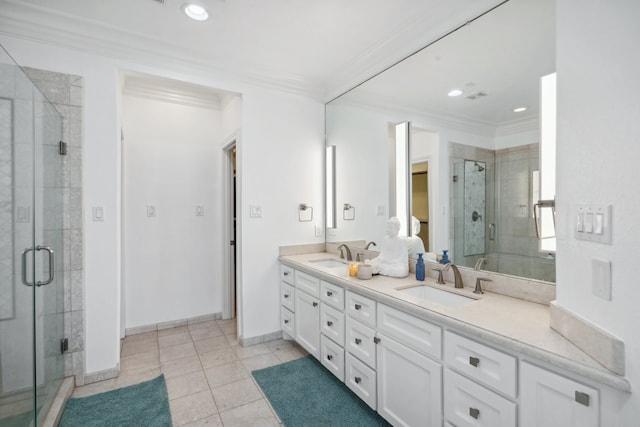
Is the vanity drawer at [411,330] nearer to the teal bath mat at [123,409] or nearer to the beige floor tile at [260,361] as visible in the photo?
the beige floor tile at [260,361]

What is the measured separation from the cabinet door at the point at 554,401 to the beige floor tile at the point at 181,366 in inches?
87.4

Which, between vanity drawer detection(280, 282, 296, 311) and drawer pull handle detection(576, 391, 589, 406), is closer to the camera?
drawer pull handle detection(576, 391, 589, 406)

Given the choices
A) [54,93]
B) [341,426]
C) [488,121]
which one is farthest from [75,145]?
[488,121]

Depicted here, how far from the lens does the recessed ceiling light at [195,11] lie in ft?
6.24

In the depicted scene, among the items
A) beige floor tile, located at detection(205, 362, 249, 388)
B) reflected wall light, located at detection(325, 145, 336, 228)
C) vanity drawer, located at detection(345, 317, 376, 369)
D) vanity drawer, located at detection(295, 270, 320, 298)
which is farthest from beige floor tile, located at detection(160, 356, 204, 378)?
reflected wall light, located at detection(325, 145, 336, 228)

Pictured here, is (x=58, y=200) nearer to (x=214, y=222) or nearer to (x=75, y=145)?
(x=75, y=145)

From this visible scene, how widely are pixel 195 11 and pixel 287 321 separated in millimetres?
2533

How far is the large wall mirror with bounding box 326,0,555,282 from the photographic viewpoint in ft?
5.12

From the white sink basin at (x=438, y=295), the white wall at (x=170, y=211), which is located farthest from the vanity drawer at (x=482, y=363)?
the white wall at (x=170, y=211)

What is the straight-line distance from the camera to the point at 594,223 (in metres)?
0.99

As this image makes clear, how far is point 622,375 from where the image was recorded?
857 mm

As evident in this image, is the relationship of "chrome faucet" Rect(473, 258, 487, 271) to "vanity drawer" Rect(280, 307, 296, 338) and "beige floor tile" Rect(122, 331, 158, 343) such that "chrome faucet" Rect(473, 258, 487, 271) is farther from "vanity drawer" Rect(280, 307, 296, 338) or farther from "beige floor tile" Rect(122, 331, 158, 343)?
"beige floor tile" Rect(122, 331, 158, 343)

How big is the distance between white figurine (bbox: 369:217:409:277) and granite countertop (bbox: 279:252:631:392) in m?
0.09

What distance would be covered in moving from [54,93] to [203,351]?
2.30 metres
